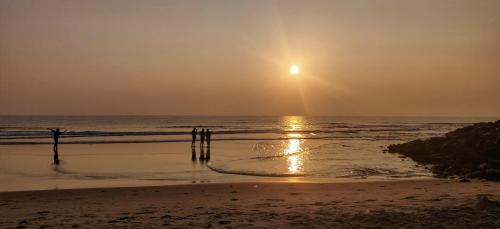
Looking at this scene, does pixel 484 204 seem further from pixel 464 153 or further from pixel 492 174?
pixel 464 153

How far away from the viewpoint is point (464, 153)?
76.9ft

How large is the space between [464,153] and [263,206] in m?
16.0

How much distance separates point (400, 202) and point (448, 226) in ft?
9.36

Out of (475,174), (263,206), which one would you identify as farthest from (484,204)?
(475,174)

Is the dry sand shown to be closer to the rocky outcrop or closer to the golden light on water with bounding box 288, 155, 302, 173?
the rocky outcrop

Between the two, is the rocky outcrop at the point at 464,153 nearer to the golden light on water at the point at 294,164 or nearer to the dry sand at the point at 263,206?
the dry sand at the point at 263,206

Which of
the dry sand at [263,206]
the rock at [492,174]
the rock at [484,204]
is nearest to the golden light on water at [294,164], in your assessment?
the dry sand at [263,206]

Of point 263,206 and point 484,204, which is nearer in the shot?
point 484,204

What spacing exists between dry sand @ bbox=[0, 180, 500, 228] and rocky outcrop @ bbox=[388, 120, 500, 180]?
335cm


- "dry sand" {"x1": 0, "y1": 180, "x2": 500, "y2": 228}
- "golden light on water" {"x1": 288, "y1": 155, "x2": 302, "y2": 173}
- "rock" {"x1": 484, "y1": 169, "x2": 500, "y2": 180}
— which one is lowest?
"golden light on water" {"x1": 288, "y1": 155, "x2": 302, "y2": 173}

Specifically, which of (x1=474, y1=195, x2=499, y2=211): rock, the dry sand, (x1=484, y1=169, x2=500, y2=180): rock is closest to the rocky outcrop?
(x1=484, y1=169, x2=500, y2=180): rock

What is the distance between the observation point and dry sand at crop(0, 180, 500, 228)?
947 cm

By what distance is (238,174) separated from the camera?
2094cm

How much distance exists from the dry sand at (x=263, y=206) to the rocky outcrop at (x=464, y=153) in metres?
3.35
